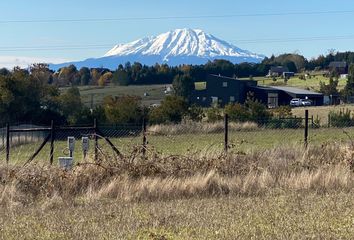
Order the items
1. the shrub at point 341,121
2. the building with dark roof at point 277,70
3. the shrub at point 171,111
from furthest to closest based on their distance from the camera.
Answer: the building with dark roof at point 277,70, the shrub at point 171,111, the shrub at point 341,121

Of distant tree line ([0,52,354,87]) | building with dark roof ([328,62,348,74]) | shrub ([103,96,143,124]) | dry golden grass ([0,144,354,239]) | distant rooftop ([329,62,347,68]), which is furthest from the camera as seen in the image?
distant rooftop ([329,62,347,68])

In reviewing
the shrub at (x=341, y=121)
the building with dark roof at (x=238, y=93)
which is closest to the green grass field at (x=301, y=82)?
the building with dark roof at (x=238, y=93)

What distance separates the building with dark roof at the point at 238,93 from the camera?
270 feet

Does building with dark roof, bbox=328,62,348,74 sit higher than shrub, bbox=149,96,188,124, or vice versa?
building with dark roof, bbox=328,62,348,74

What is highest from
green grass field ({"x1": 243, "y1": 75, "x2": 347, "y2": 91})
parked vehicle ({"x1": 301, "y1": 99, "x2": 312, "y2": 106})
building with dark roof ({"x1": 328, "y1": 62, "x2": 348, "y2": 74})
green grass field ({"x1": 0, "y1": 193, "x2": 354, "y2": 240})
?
building with dark roof ({"x1": 328, "y1": 62, "x2": 348, "y2": 74})

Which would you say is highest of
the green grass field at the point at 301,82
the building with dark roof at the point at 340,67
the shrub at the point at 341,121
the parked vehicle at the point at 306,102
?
the building with dark roof at the point at 340,67

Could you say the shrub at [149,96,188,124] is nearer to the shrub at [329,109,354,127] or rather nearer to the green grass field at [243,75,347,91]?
the shrub at [329,109,354,127]

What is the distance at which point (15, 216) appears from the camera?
831cm

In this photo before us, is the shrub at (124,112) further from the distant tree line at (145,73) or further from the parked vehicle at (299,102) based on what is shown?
the parked vehicle at (299,102)

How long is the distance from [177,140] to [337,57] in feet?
437

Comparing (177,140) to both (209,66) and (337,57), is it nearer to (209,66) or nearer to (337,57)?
(209,66)

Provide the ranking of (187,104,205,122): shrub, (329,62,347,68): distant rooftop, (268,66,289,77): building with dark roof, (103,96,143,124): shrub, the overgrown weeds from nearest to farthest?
the overgrown weeds → (103,96,143,124): shrub → (187,104,205,122): shrub → (268,66,289,77): building with dark roof → (329,62,347,68): distant rooftop

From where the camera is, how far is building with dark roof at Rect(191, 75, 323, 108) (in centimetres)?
8244

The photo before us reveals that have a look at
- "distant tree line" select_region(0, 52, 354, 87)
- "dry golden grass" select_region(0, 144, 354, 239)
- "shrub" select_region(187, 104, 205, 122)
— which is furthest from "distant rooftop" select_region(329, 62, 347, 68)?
"dry golden grass" select_region(0, 144, 354, 239)
